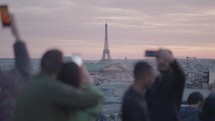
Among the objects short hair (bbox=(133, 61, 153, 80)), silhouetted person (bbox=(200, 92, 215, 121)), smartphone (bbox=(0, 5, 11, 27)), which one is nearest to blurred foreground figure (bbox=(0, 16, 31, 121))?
smartphone (bbox=(0, 5, 11, 27))

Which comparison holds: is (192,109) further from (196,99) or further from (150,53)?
(150,53)

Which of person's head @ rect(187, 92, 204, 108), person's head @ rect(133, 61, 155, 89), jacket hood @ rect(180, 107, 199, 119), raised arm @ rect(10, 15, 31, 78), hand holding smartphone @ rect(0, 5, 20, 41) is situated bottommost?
jacket hood @ rect(180, 107, 199, 119)

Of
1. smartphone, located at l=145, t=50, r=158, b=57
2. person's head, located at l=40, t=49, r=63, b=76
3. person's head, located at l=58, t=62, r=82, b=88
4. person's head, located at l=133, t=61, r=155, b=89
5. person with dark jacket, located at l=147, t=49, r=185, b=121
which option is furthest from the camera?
person with dark jacket, located at l=147, t=49, r=185, b=121

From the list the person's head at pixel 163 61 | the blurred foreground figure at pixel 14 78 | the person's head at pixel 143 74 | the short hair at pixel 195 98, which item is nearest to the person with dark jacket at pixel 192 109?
the short hair at pixel 195 98

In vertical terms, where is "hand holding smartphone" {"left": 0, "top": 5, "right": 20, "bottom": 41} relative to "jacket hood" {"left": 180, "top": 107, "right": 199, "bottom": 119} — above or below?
above

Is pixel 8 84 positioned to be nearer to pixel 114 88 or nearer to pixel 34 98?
pixel 34 98

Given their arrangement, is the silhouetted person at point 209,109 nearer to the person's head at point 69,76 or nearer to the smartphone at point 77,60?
the smartphone at point 77,60

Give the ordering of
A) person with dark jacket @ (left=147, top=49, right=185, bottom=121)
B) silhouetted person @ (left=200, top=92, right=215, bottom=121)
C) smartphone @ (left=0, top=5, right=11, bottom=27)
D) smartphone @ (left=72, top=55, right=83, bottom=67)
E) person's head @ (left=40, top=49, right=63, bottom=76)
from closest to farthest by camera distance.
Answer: person's head @ (left=40, top=49, right=63, bottom=76) < smartphone @ (left=72, top=55, right=83, bottom=67) < smartphone @ (left=0, top=5, right=11, bottom=27) < person with dark jacket @ (left=147, top=49, right=185, bottom=121) < silhouetted person @ (left=200, top=92, right=215, bottom=121)

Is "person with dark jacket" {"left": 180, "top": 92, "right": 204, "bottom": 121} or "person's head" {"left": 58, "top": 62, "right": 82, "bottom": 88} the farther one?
"person with dark jacket" {"left": 180, "top": 92, "right": 204, "bottom": 121}

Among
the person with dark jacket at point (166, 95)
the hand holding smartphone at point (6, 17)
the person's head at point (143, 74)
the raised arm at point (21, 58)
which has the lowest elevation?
the person with dark jacket at point (166, 95)

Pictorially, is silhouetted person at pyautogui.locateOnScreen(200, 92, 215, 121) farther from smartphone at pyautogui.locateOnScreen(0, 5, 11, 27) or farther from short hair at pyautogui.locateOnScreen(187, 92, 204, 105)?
smartphone at pyautogui.locateOnScreen(0, 5, 11, 27)
